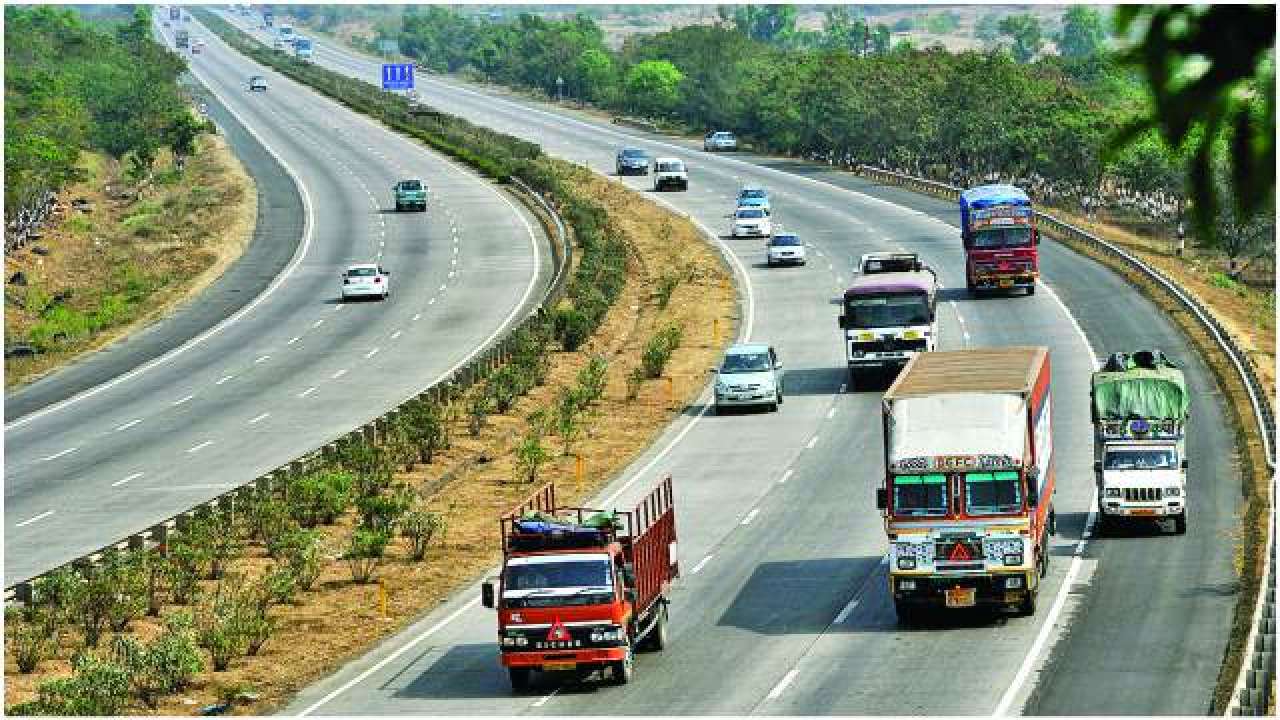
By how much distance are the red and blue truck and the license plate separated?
45.9m

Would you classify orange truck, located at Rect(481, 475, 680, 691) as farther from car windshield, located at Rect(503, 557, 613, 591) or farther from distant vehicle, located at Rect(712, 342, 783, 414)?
distant vehicle, located at Rect(712, 342, 783, 414)

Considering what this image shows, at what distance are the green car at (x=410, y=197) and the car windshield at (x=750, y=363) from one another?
63127 millimetres

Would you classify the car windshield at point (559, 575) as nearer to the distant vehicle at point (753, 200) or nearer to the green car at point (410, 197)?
the distant vehicle at point (753, 200)

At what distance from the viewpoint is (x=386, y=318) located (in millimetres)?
87375

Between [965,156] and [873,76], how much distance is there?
10.3m

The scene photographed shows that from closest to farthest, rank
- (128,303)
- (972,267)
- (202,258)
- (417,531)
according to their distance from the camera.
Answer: (417,531)
(972,267)
(128,303)
(202,258)

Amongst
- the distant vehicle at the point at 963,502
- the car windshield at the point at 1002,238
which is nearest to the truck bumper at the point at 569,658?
the distant vehicle at the point at 963,502

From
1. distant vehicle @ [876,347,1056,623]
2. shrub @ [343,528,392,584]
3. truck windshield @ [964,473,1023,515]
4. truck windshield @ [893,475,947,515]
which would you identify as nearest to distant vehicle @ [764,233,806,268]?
shrub @ [343,528,392,584]

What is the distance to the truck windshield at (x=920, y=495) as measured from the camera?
34.2 meters

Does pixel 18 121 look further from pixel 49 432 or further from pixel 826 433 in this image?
pixel 826 433

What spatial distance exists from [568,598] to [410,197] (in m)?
93.6

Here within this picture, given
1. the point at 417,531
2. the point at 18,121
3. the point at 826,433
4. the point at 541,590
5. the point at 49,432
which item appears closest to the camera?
the point at 541,590

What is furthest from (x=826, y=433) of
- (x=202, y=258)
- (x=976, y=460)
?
(x=202, y=258)

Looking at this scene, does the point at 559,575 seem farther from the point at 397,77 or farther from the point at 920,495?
the point at 397,77
